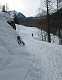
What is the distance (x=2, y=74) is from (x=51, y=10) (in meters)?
A: 27.5

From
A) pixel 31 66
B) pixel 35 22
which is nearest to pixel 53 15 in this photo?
pixel 35 22

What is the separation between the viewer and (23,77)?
6805mm

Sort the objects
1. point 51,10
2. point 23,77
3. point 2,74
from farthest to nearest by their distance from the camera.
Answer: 1. point 51,10
2. point 23,77
3. point 2,74

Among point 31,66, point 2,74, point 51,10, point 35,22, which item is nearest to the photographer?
point 2,74

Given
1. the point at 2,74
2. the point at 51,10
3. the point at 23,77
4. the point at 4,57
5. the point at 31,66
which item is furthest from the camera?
the point at 51,10

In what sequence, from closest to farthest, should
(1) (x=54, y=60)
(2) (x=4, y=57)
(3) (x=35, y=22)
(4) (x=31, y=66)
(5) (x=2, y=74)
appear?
(5) (x=2, y=74), (2) (x=4, y=57), (4) (x=31, y=66), (1) (x=54, y=60), (3) (x=35, y=22)

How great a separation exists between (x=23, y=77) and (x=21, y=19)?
4779cm

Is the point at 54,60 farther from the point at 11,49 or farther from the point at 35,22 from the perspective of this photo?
the point at 35,22

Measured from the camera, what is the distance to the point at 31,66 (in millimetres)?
8180

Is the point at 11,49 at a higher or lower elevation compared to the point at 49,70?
higher

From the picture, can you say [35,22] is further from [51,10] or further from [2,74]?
[2,74]

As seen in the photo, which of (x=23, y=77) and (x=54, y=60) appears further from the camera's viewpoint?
(x=54, y=60)

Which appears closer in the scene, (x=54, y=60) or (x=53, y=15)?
(x=54, y=60)

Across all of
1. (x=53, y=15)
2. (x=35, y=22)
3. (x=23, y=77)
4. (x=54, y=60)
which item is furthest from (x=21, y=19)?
(x=23, y=77)
